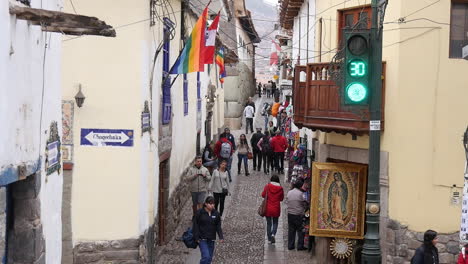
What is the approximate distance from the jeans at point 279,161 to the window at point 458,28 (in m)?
13.1

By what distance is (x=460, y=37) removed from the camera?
36.2ft

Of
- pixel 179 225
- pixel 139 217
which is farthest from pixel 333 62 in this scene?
pixel 179 225

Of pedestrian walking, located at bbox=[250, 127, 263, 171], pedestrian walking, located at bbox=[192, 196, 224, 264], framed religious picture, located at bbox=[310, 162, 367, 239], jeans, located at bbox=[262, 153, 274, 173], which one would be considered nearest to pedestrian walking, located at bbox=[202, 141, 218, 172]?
pedestrian walking, located at bbox=[250, 127, 263, 171]

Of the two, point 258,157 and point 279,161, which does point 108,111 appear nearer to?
point 279,161

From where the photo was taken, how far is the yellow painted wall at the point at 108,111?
36.9 ft

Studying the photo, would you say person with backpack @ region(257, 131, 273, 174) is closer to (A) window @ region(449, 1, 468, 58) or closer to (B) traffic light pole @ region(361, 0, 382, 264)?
(A) window @ region(449, 1, 468, 58)

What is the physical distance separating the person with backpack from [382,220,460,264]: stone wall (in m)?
12.3

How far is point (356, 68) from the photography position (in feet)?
26.2

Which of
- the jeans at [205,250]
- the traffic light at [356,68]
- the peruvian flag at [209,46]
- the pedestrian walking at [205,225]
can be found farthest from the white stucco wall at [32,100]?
the peruvian flag at [209,46]

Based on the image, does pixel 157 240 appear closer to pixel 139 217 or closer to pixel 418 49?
pixel 139 217

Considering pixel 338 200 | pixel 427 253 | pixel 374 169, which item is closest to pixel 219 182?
pixel 338 200

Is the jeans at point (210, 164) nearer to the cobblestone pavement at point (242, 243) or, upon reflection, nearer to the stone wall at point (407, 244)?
the cobblestone pavement at point (242, 243)

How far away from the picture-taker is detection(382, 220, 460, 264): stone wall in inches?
437

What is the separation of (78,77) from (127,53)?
0.88 m
